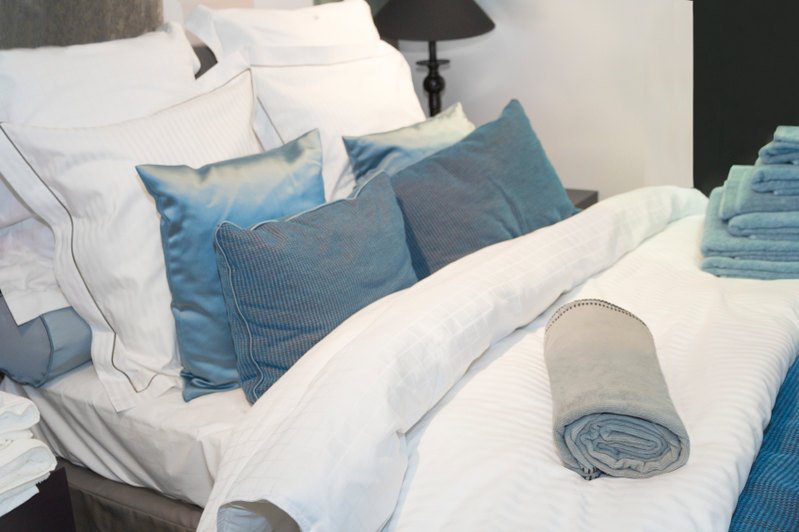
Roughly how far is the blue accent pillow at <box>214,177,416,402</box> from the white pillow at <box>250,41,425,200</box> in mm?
559

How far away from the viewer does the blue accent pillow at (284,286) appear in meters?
1.26

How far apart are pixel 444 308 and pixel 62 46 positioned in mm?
1146

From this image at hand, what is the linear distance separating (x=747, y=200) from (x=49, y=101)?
150cm

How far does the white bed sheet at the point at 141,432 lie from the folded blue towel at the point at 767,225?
1.12 meters

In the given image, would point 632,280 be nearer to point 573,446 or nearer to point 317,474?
point 573,446

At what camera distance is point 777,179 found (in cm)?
161

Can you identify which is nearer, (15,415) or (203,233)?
(15,415)

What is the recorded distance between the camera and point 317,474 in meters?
0.85

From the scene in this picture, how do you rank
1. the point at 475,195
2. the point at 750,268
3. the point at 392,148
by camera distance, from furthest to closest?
the point at 392,148 → the point at 475,195 → the point at 750,268

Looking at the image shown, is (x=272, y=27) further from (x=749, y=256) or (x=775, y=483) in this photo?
(x=775, y=483)

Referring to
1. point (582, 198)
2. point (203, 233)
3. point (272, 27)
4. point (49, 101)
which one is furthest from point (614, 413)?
point (582, 198)

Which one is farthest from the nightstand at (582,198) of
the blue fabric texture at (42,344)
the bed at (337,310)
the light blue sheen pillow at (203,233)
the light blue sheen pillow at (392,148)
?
the blue fabric texture at (42,344)

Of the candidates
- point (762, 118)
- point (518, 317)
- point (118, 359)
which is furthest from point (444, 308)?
point (762, 118)

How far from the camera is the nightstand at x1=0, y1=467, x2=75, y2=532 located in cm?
114
